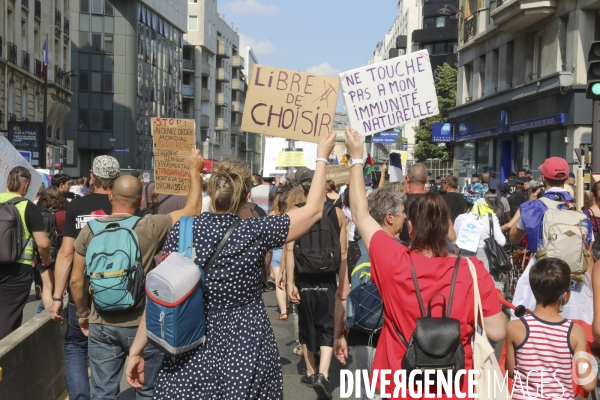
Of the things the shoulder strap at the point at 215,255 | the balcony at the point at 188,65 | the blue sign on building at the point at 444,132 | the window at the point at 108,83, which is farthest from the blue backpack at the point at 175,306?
the balcony at the point at 188,65

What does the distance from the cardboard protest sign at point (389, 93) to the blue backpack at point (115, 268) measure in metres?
2.00

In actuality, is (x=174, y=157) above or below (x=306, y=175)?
above

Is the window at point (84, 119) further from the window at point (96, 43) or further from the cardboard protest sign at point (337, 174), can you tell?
the cardboard protest sign at point (337, 174)

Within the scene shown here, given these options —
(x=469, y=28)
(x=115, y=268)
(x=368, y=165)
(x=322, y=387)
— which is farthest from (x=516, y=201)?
(x=469, y=28)

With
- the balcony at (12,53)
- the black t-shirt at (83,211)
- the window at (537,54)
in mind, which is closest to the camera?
the black t-shirt at (83,211)

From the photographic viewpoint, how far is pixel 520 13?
82.3ft

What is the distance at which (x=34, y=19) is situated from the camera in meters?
44.0

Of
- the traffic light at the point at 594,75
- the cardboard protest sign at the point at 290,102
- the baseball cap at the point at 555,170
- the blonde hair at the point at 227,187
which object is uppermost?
the traffic light at the point at 594,75

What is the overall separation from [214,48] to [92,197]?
86381 mm

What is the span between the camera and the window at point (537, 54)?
1026 inches

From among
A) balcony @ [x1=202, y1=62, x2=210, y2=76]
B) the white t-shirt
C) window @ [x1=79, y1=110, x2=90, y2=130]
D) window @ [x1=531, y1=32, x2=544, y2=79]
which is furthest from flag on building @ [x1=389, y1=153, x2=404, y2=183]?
balcony @ [x1=202, y1=62, x2=210, y2=76]

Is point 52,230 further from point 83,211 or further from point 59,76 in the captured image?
point 59,76

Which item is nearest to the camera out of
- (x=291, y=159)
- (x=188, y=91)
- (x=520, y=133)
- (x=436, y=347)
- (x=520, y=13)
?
(x=436, y=347)

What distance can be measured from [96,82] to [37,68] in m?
19.7
